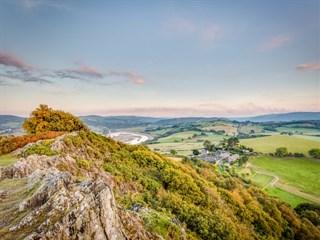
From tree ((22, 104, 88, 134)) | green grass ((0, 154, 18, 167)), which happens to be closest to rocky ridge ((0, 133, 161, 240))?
green grass ((0, 154, 18, 167))

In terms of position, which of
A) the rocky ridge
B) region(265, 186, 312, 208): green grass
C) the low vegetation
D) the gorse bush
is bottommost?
region(265, 186, 312, 208): green grass

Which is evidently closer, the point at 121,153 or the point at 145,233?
the point at 145,233

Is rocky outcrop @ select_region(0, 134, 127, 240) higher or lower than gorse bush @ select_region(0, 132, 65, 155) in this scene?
lower

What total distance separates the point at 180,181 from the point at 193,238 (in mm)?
9417

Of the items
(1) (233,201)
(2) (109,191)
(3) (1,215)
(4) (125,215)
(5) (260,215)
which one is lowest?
(5) (260,215)

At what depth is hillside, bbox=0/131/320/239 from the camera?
825 centimetres

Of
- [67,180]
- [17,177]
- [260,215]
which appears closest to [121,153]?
[17,177]

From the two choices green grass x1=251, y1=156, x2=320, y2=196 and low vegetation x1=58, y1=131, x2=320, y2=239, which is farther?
green grass x1=251, y1=156, x2=320, y2=196

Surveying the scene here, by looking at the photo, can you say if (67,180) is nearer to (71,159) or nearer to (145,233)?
(145,233)

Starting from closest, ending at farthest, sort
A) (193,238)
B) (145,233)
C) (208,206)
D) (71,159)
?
1. (145,233)
2. (193,238)
3. (71,159)
4. (208,206)

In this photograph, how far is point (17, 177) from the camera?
13625mm

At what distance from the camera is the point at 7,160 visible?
16.8 meters

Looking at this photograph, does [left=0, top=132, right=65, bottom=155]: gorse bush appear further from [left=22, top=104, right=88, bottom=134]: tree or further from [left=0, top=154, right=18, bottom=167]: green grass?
[left=22, top=104, right=88, bottom=134]: tree

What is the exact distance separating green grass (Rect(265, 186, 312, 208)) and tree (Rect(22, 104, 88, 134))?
59.7 m
